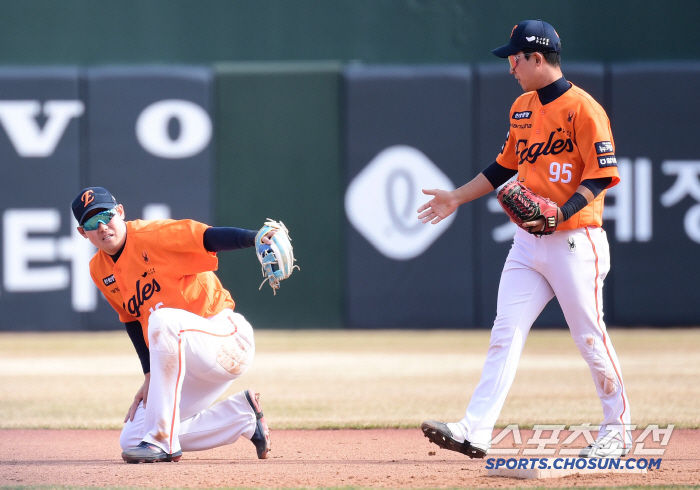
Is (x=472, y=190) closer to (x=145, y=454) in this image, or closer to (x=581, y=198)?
(x=581, y=198)

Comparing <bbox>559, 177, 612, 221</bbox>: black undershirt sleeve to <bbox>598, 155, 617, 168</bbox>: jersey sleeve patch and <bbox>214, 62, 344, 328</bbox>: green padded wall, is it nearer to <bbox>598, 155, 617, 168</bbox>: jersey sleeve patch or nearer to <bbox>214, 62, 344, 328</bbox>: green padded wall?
<bbox>598, 155, 617, 168</bbox>: jersey sleeve patch

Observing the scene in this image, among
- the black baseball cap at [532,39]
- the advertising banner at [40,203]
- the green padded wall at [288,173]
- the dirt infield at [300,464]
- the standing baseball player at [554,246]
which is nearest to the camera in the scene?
the dirt infield at [300,464]

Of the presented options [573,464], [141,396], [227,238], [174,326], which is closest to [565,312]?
[573,464]

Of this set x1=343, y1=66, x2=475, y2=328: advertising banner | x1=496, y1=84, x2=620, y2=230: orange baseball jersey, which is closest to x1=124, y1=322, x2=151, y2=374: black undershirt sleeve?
x1=496, y1=84, x2=620, y2=230: orange baseball jersey

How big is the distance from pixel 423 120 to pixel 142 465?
5864 millimetres

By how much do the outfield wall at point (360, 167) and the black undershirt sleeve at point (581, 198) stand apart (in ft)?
17.5

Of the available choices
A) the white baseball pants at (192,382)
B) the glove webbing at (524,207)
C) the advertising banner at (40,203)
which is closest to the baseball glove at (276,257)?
the white baseball pants at (192,382)

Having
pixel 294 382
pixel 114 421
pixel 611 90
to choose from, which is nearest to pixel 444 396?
pixel 294 382

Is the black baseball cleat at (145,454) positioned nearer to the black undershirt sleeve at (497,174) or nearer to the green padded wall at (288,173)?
the black undershirt sleeve at (497,174)

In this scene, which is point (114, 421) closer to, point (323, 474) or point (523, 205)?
point (323, 474)

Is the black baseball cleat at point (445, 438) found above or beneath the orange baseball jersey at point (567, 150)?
beneath

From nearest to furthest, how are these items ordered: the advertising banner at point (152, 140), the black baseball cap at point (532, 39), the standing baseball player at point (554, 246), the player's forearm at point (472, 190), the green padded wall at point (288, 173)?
1. the standing baseball player at point (554, 246)
2. the black baseball cap at point (532, 39)
3. the player's forearm at point (472, 190)
4. the advertising banner at point (152, 140)
5. the green padded wall at point (288, 173)

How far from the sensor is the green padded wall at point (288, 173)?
8.86 m

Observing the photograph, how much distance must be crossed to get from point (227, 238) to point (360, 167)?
538cm
